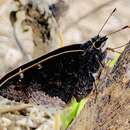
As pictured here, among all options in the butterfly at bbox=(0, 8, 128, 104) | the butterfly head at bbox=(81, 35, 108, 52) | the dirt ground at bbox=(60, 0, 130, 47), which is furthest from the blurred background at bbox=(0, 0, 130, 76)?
the butterfly head at bbox=(81, 35, 108, 52)

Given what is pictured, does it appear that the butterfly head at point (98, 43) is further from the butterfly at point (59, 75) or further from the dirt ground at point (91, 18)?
the dirt ground at point (91, 18)

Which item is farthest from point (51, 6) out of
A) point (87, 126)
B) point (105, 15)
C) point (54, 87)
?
point (87, 126)

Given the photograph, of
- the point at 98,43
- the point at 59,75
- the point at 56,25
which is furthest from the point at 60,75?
the point at 56,25

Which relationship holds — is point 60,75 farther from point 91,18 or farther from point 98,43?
point 91,18

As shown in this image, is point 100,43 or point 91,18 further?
point 91,18

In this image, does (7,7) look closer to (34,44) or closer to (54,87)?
(34,44)

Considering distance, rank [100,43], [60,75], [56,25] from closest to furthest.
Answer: [100,43] < [60,75] < [56,25]

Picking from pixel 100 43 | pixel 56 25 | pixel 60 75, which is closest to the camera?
pixel 100 43

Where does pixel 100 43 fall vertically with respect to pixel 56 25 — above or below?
below

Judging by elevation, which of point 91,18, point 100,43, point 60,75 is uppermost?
point 91,18
